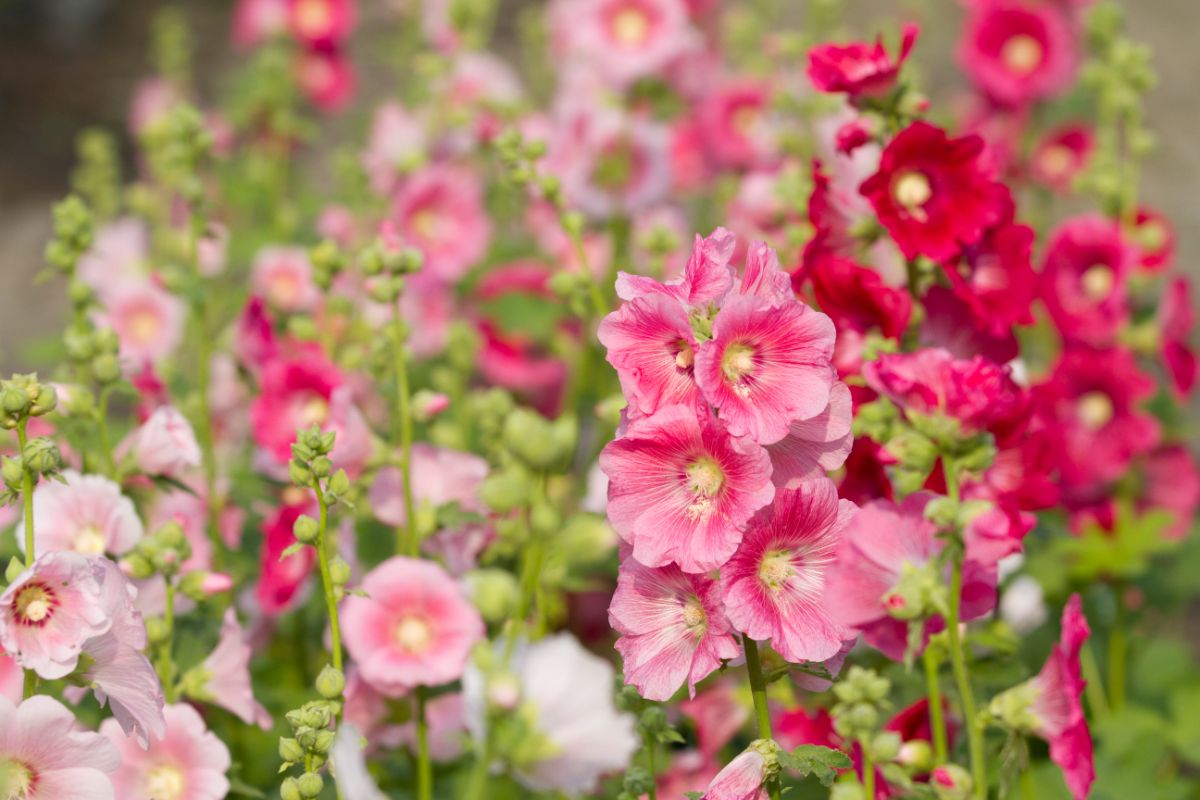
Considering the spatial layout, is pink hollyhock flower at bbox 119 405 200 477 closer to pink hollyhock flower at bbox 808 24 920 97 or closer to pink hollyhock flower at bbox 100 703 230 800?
pink hollyhock flower at bbox 100 703 230 800

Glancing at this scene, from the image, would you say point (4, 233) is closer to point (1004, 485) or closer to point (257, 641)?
point (257, 641)

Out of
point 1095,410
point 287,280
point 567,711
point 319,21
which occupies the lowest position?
point 1095,410

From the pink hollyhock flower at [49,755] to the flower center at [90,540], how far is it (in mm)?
327

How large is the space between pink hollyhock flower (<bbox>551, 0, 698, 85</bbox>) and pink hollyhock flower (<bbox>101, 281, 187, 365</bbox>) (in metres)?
0.98

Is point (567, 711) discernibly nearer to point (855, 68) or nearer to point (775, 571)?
point (775, 571)

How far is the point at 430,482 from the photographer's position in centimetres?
167

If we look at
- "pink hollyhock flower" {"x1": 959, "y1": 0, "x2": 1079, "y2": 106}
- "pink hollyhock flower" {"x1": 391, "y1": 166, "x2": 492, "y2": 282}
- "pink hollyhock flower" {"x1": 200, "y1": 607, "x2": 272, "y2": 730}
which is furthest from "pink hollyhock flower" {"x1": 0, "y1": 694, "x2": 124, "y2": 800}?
"pink hollyhock flower" {"x1": 959, "y1": 0, "x2": 1079, "y2": 106}

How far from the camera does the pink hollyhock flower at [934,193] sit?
4.45ft

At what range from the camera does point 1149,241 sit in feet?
7.18

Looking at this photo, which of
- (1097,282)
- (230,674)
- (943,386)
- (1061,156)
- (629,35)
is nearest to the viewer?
(943,386)

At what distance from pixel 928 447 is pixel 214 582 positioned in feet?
2.43

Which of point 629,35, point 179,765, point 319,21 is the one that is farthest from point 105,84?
point 179,765

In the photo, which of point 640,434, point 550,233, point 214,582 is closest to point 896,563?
point 640,434

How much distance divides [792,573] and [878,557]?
0.09m
